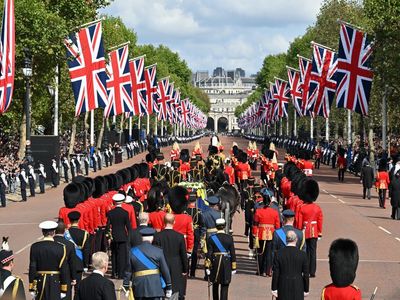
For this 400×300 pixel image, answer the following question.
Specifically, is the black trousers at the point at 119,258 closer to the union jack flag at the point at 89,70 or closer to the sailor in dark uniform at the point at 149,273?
the sailor in dark uniform at the point at 149,273

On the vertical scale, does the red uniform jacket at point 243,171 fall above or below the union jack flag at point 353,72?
below

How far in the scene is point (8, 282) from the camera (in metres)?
9.90

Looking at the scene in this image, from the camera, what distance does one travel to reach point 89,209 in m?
17.5

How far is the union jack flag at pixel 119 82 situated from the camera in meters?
46.7

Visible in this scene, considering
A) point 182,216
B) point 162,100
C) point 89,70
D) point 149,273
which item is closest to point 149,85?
point 162,100

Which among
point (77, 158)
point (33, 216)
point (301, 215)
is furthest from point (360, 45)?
point (301, 215)

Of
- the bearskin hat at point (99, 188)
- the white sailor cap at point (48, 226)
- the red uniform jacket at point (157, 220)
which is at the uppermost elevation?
the white sailor cap at point (48, 226)

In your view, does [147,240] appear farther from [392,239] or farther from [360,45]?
[360,45]

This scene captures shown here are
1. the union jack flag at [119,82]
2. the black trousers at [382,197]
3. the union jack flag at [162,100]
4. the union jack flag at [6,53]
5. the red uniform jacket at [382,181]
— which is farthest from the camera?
the union jack flag at [162,100]

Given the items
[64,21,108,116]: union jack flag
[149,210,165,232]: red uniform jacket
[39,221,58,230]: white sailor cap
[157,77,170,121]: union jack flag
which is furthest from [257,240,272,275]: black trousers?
[157,77,170,121]: union jack flag

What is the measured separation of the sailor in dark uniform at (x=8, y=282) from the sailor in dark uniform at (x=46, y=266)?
1.79 m

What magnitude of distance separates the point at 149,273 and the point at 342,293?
119 inches

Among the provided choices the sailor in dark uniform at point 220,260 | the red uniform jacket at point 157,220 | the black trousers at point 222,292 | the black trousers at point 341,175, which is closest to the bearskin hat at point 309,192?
the red uniform jacket at point 157,220

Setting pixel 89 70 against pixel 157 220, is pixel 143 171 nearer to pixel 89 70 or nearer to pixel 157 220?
pixel 157 220
